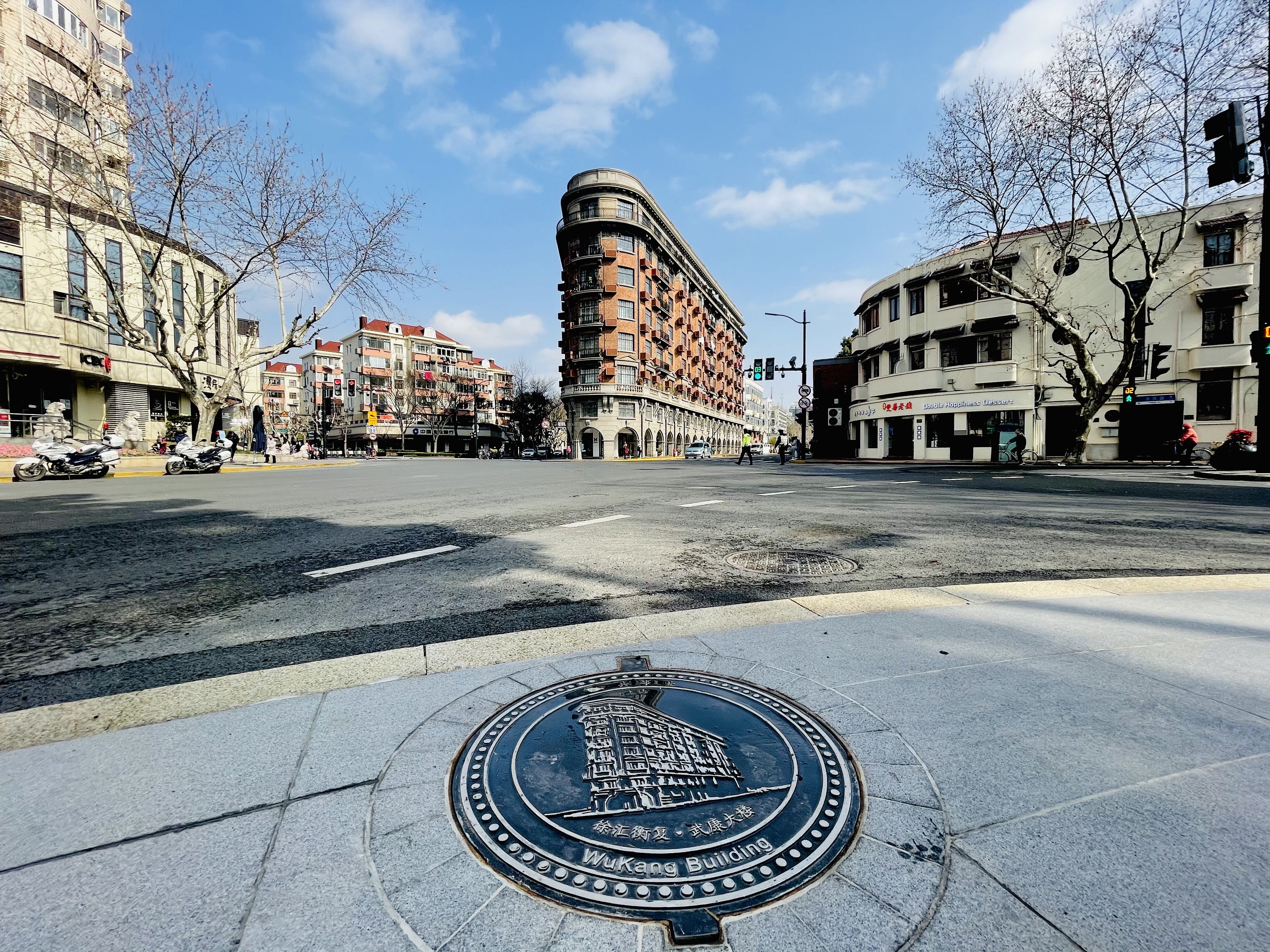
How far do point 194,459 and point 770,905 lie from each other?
22.2 meters

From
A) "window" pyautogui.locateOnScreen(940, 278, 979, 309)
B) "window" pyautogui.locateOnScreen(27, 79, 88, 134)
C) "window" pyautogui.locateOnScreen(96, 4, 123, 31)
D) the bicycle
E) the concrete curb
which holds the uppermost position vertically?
"window" pyautogui.locateOnScreen(96, 4, 123, 31)

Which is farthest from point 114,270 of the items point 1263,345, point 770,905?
point 1263,345

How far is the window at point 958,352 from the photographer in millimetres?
31922

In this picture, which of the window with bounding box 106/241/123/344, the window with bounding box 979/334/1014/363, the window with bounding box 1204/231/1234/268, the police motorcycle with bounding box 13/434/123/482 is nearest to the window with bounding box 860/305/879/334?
the window with bounding box 979/334/1014/363

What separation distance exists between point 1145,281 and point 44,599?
3008 centimetres

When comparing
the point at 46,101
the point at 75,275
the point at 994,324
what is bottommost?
the point at 994,324

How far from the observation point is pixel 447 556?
524cm

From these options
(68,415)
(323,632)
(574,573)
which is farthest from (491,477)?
(68,415)

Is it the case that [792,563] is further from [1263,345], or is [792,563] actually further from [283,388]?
[283,388]

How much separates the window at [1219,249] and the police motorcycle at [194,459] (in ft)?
143

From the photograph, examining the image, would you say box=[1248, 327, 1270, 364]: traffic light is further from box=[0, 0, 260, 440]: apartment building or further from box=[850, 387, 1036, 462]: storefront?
box=[0, 0, 260, 440]: apartment building

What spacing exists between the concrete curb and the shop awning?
1222 inches

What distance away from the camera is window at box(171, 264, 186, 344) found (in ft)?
105

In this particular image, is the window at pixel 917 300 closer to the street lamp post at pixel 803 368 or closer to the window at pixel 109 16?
the street lamp post at pixel 803 368
